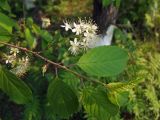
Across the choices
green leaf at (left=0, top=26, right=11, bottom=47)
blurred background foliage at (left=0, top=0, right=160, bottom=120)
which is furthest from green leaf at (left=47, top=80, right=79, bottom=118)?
blurred background foliage at (left=0, top=0, right=160, bottom=120)

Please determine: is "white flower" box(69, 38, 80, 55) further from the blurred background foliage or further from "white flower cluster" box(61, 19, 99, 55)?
the blurred background foliage

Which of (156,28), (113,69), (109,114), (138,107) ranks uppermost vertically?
(156,28)

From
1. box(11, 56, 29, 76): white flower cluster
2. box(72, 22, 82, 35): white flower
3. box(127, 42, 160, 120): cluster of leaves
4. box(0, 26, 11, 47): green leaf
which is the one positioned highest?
box(72, 22, 82, 35): white flower

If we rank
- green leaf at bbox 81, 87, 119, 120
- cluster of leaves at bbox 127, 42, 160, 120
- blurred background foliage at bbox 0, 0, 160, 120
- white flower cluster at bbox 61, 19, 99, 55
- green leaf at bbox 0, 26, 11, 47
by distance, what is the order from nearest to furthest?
green leaf at bbox 81, 87, 119, 120 < green leaf at bbox 0, 26, 11, 47 < white flower cluster at bbox 61, 19, 99, 55 < blurred background foliage at bbox 0, 0, 160, 120 < cluster of leaves at bbox 127, 42, 160, 120

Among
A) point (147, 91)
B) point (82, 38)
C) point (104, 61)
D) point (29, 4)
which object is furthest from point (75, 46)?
point (29, 4)

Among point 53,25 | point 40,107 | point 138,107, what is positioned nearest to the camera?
point 40,107

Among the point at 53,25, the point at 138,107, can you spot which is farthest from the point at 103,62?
the point at 53,25

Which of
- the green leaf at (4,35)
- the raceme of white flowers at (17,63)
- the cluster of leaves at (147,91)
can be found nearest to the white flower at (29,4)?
the cluster of leaves at (147,91)

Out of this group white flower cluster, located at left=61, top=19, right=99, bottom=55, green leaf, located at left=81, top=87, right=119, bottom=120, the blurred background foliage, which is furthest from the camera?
the blurred background foliage

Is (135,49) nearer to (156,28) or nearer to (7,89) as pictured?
(156,28)
